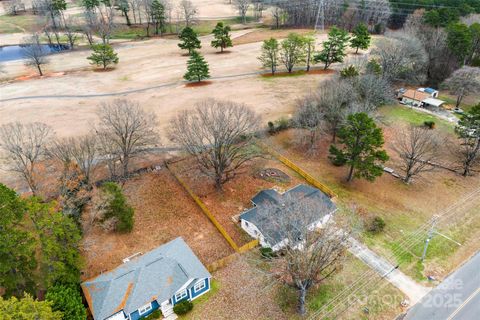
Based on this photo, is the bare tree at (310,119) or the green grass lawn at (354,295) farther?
the bare tree at (310,119)

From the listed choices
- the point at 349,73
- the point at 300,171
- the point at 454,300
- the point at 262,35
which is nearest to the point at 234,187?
the point at 300,171

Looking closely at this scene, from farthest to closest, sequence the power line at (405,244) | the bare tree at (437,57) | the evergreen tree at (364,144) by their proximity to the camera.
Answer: the bare tree at (437,57) < the evergreen tree at (364,144) < the power line at (405,244)

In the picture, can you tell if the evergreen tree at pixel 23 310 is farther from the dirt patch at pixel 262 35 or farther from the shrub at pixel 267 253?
the dirt patch at pixel 262 35

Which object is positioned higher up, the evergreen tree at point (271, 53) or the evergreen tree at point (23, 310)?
the evergreen tree at point (271, 53)

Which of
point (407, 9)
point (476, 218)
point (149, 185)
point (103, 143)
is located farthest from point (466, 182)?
point (407, 9)

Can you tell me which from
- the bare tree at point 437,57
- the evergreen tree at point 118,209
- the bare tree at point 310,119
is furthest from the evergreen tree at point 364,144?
the bare tree at point 437,57

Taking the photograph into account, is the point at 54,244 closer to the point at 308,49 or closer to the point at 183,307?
the point at 183,307

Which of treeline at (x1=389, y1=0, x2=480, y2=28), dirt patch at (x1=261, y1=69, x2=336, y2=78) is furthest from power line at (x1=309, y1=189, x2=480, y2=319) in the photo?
treeline at (x1=389, y1=0, x2=480, y2=28)

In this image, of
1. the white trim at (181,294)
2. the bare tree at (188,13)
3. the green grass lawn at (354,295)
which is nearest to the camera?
the green grass lawn at (354,295)

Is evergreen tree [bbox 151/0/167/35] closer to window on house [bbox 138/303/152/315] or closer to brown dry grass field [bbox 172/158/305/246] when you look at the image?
brown dry grass field [bbox 172/158/305/246]
